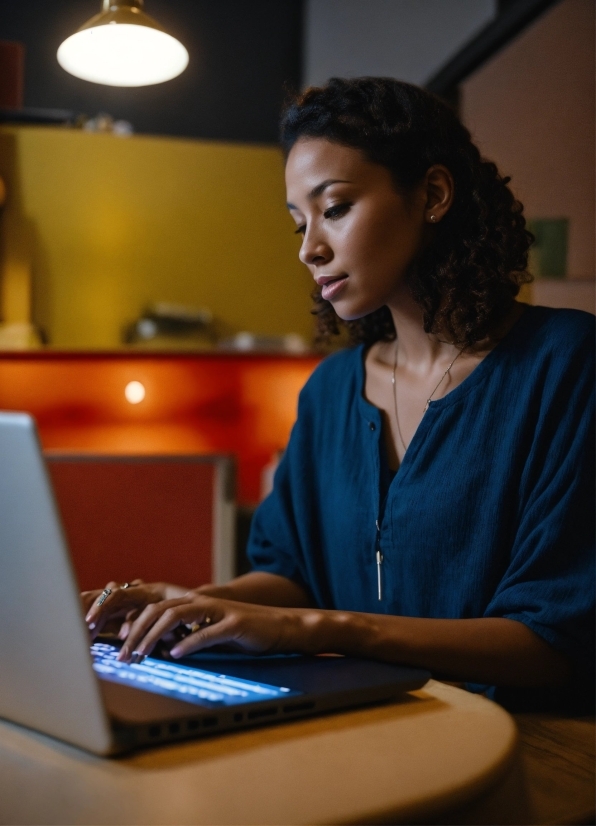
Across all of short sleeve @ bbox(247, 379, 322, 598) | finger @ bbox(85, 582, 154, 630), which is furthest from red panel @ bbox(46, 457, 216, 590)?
finger @ bbox(85, 582, 154, 630)

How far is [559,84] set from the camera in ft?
8.71

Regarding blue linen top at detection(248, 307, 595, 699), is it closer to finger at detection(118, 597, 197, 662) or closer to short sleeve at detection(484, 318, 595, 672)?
short sleeve at detection(484, 318, 595, 672)

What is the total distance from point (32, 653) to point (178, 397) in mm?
2712

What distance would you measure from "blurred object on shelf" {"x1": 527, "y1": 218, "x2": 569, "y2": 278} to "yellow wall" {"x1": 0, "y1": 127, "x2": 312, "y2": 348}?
135 cm

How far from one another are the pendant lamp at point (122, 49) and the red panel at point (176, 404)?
1649mm

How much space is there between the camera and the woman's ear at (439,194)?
3.77 feet

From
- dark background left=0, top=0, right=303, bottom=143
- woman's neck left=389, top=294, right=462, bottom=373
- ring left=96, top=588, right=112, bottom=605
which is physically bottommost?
ring left=96, top=588, right=112, bottom=605

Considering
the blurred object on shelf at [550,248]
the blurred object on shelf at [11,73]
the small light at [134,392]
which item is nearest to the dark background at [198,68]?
the blurred object on shelf at [11,73]

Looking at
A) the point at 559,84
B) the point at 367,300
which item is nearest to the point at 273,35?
the point at 559,84

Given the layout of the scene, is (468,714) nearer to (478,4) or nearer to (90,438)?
(90,438)

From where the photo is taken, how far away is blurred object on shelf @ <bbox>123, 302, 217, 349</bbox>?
3523mm

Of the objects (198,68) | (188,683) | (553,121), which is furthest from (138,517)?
(198,68)

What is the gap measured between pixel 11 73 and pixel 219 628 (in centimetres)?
310

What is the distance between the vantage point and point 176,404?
127 inches
